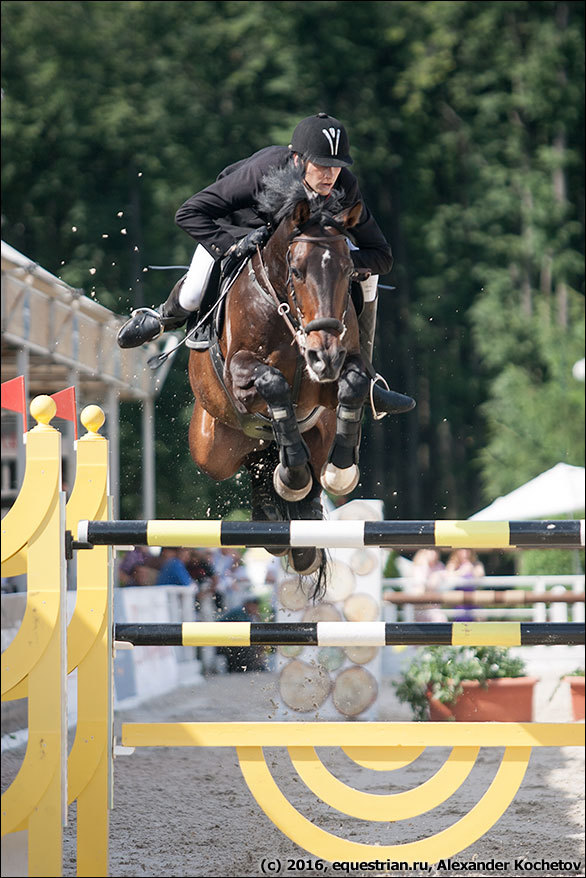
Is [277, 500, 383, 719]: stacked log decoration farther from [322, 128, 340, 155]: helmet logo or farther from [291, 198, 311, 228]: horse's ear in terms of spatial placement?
[322, 128, 340, 155]: helmet logo

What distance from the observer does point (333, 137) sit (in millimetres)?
3828

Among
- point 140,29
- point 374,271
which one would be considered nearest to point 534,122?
point 140,29

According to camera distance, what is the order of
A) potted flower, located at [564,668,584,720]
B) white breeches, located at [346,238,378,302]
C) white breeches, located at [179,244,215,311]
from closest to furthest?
1. white breeches, located at [346,238,378,302]
2. white breeches, located at [179,244,215,311]
3. potted flower, located at [564,668,584,720]

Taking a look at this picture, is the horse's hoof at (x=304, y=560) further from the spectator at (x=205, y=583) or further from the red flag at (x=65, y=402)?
the spectator at (x=205, y=583)

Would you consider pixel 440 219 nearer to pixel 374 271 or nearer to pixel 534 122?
pixel 534 122

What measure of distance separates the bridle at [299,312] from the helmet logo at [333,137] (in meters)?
0.24

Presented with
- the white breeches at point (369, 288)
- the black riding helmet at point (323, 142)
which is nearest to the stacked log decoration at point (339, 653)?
the white breeches at point (369, 288)

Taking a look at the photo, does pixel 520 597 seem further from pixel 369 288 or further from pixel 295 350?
pixel 295 350

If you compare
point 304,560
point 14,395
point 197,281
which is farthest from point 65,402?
point 304,560

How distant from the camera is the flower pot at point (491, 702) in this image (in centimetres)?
724

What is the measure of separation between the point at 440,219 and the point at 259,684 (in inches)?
561

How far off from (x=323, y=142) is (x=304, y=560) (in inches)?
66.2

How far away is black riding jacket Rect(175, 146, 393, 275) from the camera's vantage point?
13.4ft

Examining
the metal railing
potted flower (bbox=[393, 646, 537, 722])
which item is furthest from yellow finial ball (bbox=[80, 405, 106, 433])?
the metal railing
